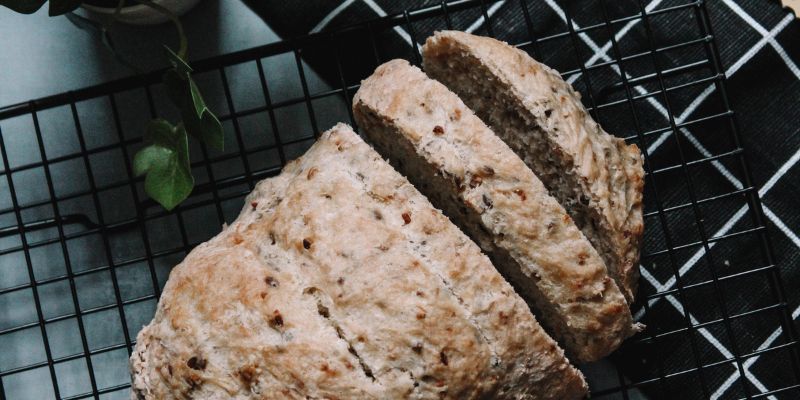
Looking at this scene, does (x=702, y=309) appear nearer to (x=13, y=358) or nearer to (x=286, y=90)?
(x=286, y=90)

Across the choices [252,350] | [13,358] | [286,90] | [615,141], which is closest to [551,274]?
[615,141]

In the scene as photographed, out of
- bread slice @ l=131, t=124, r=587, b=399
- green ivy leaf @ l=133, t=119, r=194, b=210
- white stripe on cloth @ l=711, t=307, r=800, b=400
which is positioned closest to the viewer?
bread slice @ l=131, t=124, r=587, b=399

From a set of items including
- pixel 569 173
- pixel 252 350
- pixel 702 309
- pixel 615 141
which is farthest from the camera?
pixel 702 309

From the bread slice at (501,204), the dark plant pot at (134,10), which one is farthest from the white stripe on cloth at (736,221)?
the dark plant pot at (134,10)

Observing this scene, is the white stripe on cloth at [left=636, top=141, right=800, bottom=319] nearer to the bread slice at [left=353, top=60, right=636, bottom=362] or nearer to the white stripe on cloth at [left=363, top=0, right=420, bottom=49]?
the bread slice at [left=353, top=60, right=636, bottom=362]

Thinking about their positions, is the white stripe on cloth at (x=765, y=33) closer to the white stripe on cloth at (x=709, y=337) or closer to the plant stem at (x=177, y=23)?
the white stripe on cloth at (x=709, y=337)

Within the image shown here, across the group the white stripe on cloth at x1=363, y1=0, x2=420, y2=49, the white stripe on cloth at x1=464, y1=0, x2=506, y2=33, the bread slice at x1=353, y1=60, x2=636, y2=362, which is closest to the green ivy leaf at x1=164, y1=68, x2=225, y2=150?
the bread slice at x1=353, y1=60, x2=636, y2=362

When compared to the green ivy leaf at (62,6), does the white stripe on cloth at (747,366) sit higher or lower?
lower
